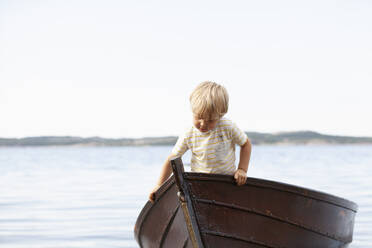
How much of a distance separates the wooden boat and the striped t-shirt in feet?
0.51

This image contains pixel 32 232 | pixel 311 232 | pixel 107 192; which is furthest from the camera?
pixel 107 192

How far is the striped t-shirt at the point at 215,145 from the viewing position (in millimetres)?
3887

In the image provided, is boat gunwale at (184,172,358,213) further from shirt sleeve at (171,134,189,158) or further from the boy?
shirt sleeve at (171,134,189,158)

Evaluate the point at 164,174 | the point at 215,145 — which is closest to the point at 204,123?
the point at 215,145

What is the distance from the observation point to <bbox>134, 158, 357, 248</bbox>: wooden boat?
12.5 feet

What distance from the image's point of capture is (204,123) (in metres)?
3.75

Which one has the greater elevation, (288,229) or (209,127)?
(209,127)

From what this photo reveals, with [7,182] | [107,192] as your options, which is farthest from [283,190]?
[7,182]

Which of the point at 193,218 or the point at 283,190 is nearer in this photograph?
the point at 193,218

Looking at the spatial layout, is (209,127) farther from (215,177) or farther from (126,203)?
(126,203)

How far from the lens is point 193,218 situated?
378 cm

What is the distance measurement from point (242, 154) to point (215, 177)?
0.90 ft

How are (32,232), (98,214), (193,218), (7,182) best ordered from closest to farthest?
1. (193,218)
2. (32,232)
3. (98,214)
4. (7,182)

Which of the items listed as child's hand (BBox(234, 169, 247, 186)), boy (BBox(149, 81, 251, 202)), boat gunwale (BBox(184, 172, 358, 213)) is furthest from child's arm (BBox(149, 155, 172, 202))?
child's hand (BBox(234, 169, 247, 186))
